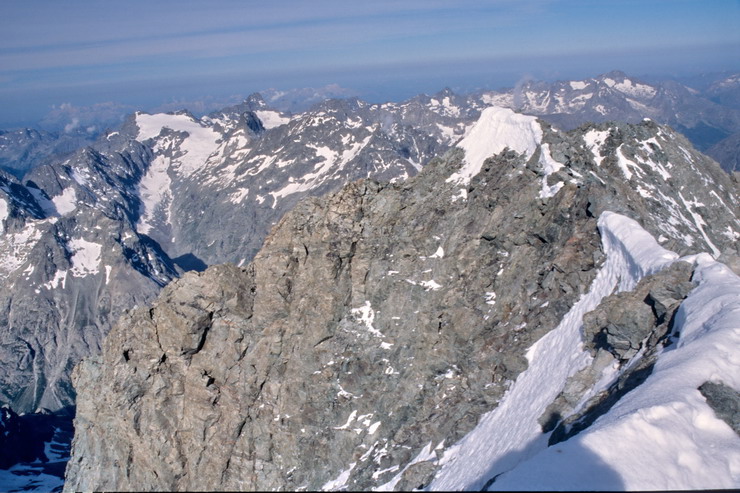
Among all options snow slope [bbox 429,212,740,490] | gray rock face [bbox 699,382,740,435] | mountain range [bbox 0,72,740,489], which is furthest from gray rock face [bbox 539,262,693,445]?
mountain range [bbox 0,72,740,489]

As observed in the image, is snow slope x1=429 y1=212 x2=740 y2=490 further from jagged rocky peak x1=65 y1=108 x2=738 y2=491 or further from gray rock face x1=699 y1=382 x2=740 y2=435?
jagged rocky peak x1=65 y1=108 x2=738 y2=491

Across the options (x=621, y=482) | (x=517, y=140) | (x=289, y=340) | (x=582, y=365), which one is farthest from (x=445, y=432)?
(x=517, y=140)

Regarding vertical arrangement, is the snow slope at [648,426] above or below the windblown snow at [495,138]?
below

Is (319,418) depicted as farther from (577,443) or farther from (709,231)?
(709,231)

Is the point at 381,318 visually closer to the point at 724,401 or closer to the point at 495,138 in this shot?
the point at 495,138

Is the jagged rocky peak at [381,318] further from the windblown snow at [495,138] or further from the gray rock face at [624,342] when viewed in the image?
the gray rock face at [624,342]

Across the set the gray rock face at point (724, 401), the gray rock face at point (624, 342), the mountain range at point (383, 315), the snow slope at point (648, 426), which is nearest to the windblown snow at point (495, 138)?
the mountain range at point (383, 315)

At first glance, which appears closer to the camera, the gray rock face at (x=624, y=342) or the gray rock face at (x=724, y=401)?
the gray rock face at (x=724, y=401)
